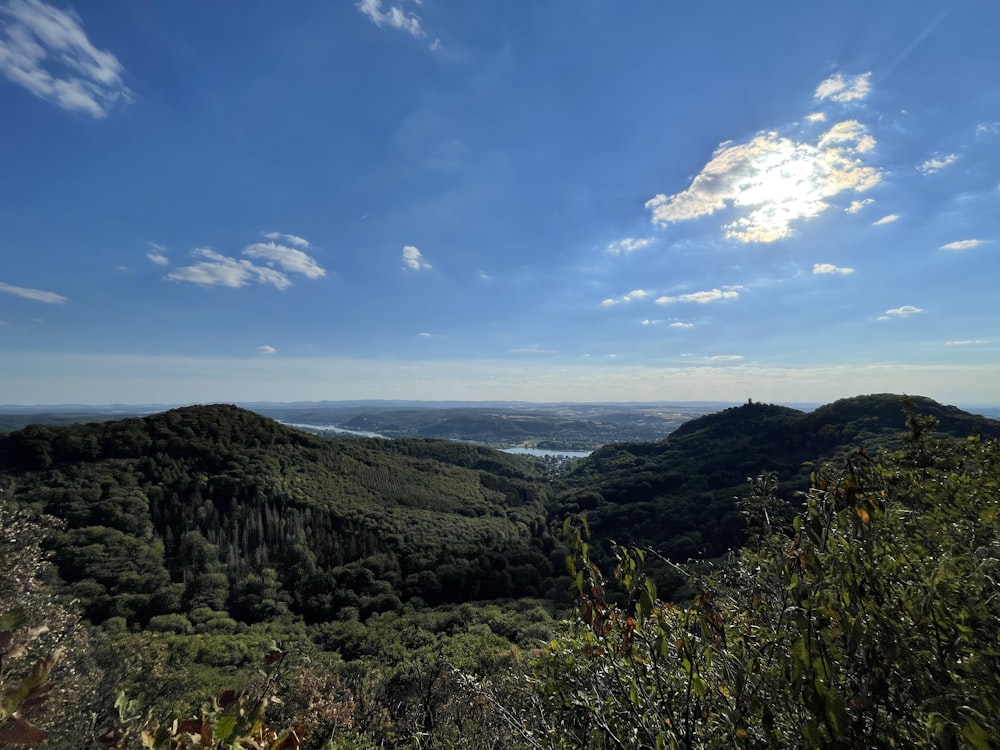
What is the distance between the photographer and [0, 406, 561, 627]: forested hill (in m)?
43.1

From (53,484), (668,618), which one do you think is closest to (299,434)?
(53,484)

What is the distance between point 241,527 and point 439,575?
2644cm

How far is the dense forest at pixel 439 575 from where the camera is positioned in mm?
1950

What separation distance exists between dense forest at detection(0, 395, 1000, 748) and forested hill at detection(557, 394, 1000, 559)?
0.58 meters

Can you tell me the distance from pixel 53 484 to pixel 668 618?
72.6 meters

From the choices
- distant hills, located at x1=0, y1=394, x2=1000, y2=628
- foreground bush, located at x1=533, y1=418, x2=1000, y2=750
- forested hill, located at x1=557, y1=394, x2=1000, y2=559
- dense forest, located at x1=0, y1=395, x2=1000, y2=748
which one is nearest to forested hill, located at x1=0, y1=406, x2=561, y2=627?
distant hills, located at x1=0, y1=394, x2=1000, y2=628

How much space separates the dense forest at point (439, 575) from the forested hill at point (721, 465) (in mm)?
576

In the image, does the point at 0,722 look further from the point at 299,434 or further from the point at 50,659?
the point at 299,434

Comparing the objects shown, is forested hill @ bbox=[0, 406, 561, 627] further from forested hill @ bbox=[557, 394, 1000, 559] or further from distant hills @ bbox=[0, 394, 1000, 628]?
forested hill @ bbox=[557, 394, 1000, 559]

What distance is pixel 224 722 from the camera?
57.7 inches

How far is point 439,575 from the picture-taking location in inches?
2044

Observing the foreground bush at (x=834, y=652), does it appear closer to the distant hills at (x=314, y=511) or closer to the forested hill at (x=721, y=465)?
the distant hills at (x=314, y=511)

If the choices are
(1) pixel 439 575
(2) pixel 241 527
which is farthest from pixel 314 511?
(1) pixel 439 575

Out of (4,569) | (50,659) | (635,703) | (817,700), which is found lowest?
(4,569)
